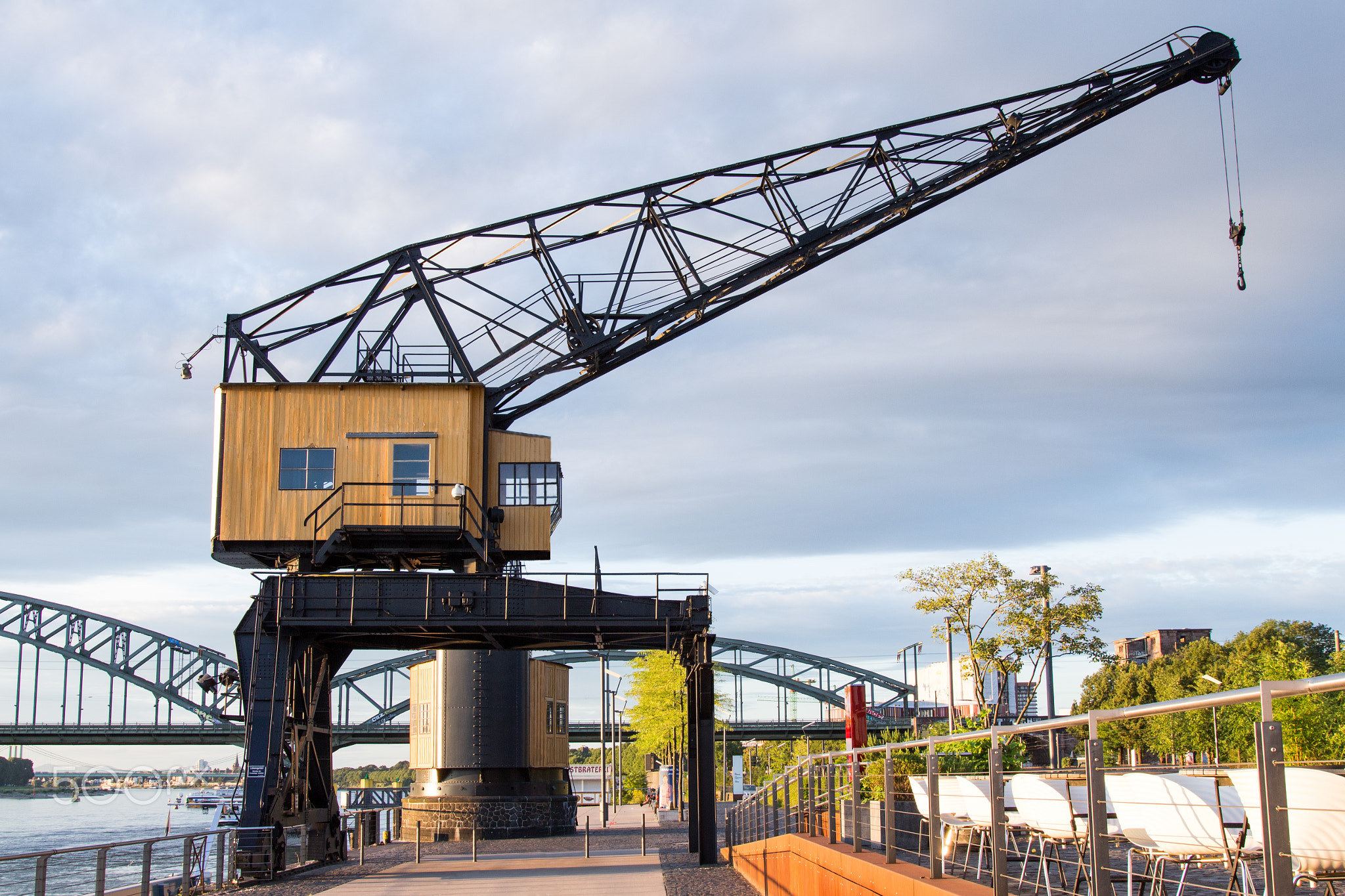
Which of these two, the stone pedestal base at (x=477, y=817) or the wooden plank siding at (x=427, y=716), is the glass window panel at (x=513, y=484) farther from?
the stone pedestal base at (x=477, y=817)

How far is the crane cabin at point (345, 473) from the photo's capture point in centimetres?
2716

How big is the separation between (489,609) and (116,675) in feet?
355

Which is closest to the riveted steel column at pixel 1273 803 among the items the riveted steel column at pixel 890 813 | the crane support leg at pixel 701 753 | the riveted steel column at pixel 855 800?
the riveted steel column at pixel 890 813

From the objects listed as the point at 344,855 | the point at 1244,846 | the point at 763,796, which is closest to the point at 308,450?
the point at 344,855

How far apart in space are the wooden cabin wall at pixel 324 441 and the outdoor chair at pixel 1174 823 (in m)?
21.2

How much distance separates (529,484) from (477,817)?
13.6 metres

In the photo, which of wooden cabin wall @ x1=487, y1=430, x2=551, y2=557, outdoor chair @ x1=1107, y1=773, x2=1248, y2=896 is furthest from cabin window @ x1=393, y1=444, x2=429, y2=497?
outdoor chair @ x1=1107, y1=773, x2=1248, y2=896

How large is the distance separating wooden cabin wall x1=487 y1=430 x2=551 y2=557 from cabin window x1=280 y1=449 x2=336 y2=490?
3.89 m

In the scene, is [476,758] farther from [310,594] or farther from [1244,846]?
[1244,846]

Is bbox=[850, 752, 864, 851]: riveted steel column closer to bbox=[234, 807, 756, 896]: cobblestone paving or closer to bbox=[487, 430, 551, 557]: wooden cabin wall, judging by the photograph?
bbox=[234, 807, 756, 896]: cobblestone paving

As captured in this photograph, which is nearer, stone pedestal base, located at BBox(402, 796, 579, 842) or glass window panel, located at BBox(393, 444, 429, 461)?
glass window panel, located at BBox(393, 444, 429, 461)

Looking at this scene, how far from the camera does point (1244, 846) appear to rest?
7043 mm

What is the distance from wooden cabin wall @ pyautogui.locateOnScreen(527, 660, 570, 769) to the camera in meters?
39.1

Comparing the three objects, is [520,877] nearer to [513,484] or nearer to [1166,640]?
[513,484]
